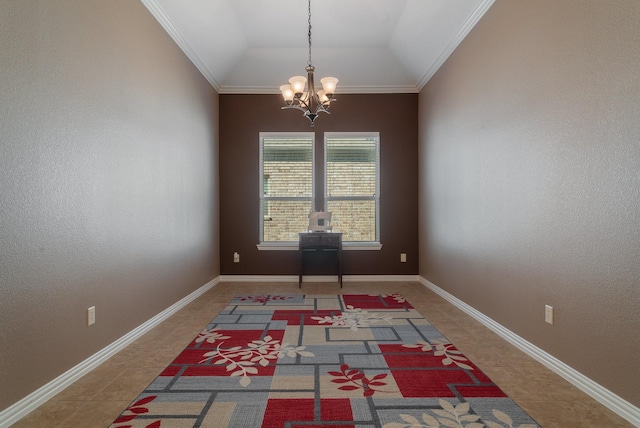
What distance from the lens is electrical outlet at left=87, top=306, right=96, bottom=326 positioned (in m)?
2.14

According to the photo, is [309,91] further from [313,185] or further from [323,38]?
[313,185]

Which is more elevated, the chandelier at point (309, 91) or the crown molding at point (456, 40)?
the crown molding at point (456, 40)

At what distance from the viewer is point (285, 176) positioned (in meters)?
5.08

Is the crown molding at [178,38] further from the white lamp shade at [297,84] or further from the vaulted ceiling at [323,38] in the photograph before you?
the white lamp shade at [297,84]

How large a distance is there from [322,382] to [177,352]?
1.13m

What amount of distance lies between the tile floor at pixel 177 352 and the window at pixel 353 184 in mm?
1888

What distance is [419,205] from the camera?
197 inches

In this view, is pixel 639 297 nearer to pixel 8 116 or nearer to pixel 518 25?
pixel 518 25

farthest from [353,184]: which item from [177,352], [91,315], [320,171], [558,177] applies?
[91,315]

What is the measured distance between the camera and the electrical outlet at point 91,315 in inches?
84.4

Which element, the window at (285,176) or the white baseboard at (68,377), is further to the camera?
the window at (285,176)

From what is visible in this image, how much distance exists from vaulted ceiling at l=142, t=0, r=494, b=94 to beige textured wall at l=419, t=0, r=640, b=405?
55 centimetres

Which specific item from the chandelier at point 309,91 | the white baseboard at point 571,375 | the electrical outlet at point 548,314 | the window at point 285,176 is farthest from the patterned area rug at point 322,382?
the window at point 285,176

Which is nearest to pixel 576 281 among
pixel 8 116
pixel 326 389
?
pixel 326 389
